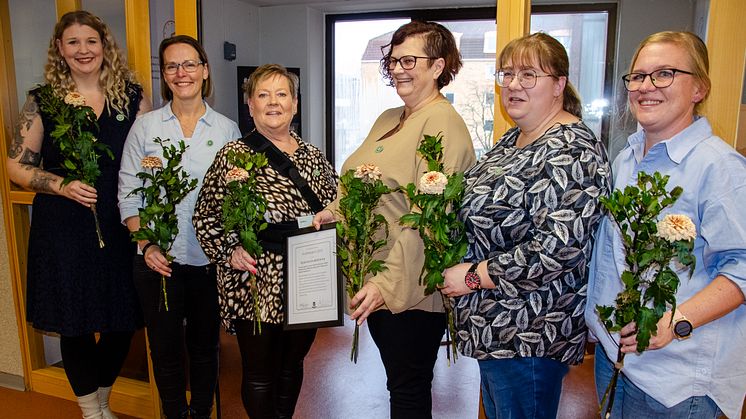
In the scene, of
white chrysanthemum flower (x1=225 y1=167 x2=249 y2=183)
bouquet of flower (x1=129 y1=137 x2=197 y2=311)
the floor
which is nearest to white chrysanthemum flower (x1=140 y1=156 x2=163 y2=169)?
bouquet of flower (x1=129 y1=137 x2=197 y2=311)

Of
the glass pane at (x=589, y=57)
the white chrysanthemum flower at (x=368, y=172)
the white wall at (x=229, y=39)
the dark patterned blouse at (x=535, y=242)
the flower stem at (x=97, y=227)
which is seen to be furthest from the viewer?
the white wall at (x=229, y=39)

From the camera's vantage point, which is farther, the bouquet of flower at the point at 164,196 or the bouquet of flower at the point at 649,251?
the bouquet of flower at the point at 164,196

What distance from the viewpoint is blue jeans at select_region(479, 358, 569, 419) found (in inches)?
64.8

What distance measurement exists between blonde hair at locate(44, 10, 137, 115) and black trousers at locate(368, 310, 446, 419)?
1613mm

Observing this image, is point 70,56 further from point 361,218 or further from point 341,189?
point 361,218

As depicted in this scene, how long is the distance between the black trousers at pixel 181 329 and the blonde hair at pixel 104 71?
761mm

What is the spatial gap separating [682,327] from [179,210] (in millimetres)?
1892

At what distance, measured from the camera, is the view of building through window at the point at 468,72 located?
2.03 m

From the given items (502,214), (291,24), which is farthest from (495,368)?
(291,24)

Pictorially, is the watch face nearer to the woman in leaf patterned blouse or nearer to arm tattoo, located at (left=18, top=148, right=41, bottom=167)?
the woman in leaf patterned blouse

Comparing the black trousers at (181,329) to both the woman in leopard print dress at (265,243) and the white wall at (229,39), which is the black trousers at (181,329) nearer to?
the woman in leopard print dress at (265,243)

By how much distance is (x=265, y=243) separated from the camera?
2.10m

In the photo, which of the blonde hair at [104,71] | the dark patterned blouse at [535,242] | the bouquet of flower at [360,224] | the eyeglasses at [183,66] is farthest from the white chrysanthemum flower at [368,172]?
the blonde hair at [104,71]

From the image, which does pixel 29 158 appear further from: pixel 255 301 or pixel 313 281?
pixel 313 281
